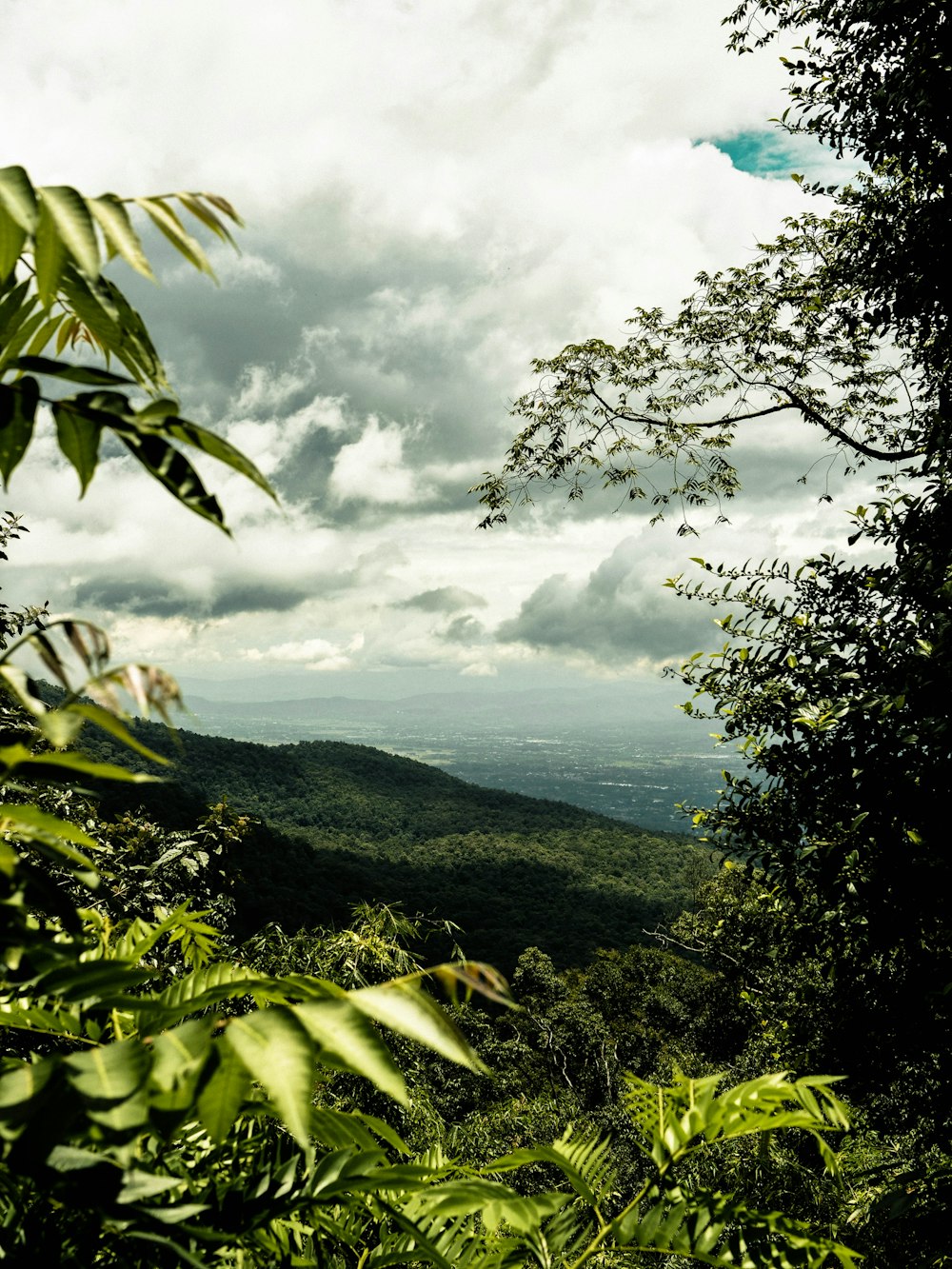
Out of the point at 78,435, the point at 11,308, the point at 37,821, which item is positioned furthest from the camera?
the point at 11,308

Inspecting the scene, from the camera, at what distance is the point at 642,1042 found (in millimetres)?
29766

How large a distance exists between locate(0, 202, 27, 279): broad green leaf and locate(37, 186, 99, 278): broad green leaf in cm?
5

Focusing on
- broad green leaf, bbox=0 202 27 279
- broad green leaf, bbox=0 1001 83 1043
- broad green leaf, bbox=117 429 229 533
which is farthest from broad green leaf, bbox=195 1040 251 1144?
broad green leaf, bbox=0 202 27 279

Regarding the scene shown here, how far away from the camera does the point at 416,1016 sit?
72cm

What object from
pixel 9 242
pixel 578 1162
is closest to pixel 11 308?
pixel 9 242

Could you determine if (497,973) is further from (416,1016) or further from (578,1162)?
(578,1162)

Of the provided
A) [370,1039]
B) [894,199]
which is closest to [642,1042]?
[894,199]

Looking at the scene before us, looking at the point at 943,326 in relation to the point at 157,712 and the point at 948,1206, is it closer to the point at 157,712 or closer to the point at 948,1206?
the point at 948,1206

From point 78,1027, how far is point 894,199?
5.97 meters

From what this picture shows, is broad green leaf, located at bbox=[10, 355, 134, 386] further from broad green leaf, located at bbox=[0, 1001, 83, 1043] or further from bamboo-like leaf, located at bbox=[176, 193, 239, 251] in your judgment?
broad green leaf, located at bbox=[0, 1001, 83, 1043]

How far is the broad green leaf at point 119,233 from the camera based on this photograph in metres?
0.87

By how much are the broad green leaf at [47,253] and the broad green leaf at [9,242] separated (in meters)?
Result: 0.05

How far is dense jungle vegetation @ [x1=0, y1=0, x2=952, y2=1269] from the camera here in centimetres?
76

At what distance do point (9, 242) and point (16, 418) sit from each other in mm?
215
